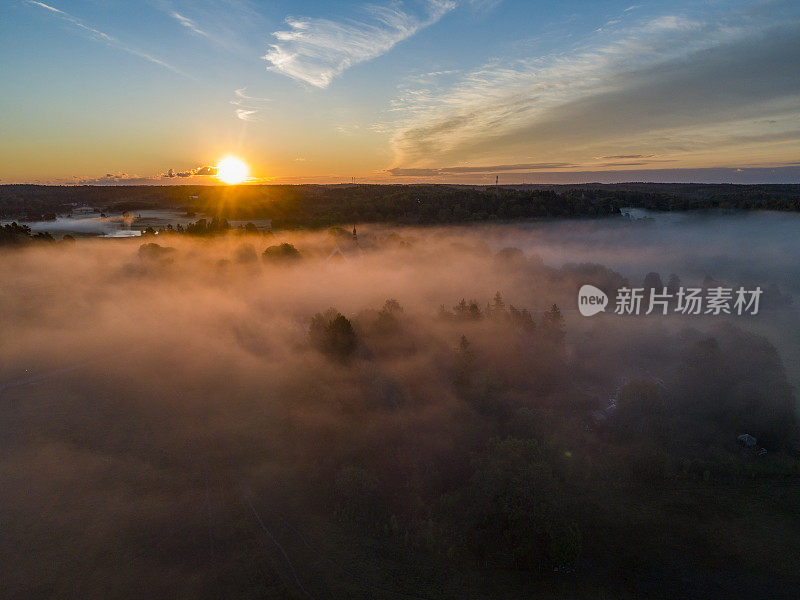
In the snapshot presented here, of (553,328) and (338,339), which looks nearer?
(338,339)

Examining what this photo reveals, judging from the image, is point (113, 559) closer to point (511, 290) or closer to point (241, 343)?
point (241, 343)

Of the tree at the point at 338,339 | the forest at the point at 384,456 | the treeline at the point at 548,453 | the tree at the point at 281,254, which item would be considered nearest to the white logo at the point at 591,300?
the forest at the point at 384,456

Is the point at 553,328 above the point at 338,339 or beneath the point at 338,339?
beneath

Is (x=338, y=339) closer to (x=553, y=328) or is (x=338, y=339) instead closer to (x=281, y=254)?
(x=553, y=328)

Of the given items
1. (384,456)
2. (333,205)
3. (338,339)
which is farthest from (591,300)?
(333,205)

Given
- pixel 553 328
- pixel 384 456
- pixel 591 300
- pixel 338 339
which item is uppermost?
pixel 338 339

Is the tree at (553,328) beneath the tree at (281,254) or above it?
beneath

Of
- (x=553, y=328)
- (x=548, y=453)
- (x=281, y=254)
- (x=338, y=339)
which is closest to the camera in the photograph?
(x=548, y=453)

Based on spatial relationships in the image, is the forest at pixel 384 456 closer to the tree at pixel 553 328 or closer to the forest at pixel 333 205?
the tree at pixel 553 328

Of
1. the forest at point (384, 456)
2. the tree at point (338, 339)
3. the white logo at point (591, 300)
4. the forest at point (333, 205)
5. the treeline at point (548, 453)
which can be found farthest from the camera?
the forest at point (333, 205)
